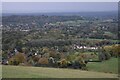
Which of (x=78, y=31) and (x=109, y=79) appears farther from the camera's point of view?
(x=78, y=31)

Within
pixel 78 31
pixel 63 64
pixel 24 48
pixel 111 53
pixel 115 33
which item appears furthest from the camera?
pixel 78 31

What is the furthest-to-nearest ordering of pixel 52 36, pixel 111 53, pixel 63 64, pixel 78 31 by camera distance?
pixel 78 31 < pixel 52 36 < pixel 111 53 < pixel 63 64

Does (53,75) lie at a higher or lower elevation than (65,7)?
lower

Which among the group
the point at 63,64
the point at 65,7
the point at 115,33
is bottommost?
the point at 63,64

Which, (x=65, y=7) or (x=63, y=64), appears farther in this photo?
(x=65, y=7)

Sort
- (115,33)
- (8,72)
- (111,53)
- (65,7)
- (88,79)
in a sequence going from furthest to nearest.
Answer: (65,7)
(115,33)
(111,53)
(8,72)
(88,79)

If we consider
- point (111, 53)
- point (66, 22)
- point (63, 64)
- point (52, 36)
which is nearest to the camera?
point (63, 64)

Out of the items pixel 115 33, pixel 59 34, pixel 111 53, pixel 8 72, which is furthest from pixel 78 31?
pixel 8 72

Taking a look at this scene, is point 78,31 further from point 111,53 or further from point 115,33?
point 111,53

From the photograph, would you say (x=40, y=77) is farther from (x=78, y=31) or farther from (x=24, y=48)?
(x=78, y=31)

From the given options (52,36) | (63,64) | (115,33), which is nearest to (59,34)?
(52,36)
